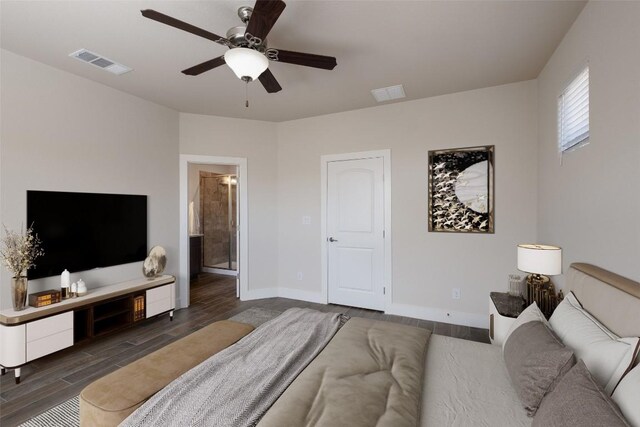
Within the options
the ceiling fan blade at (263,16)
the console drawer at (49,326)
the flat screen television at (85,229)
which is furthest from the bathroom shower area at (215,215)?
the ceiling fan blade at (263,16)

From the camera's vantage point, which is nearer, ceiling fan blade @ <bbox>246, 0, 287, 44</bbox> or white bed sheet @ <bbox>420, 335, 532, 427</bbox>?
white bed sheet @ <bbox>420, 335, 532, 427</bbox>

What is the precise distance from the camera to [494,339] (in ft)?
7.54

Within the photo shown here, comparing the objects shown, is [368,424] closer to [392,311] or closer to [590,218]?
[590,218]

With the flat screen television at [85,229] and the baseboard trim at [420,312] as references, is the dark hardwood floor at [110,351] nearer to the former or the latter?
the baseboard trim at [420,312]

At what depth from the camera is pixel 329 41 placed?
2389 mm

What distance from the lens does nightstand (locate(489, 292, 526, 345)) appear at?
216cm

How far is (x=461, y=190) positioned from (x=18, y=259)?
4321mm

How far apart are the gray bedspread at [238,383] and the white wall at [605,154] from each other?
1.68 metres

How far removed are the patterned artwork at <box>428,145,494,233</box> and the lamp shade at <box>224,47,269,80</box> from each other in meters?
2.47

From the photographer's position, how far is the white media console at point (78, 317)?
90.9 inches

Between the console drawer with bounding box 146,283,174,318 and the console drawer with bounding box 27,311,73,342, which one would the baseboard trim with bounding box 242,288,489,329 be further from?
the console drawer with bounding box 27,311,73,342

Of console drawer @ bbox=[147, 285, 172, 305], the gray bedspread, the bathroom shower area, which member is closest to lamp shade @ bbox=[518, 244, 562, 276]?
the gray bedspread

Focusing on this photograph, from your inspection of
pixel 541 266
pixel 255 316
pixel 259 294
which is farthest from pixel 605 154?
pixel 259 294

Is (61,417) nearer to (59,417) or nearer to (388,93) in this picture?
(59,417)
